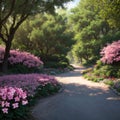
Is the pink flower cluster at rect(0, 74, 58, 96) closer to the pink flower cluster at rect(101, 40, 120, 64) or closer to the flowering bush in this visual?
the flowering bush

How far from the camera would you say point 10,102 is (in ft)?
23.3

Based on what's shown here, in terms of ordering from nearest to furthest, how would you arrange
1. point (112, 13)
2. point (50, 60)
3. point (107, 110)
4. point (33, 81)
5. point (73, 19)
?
1. point (107, 110)
2. point (33, 81)
3. point (112, 13)
4. point (50, 60)
5. point (73, 19)

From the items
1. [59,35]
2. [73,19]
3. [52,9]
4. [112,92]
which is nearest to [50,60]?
[59,35]

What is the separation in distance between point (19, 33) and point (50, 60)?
5.07m

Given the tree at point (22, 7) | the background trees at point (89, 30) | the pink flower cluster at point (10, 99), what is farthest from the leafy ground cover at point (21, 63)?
the background trees at point (89, 30)

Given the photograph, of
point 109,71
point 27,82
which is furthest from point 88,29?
point 27,82

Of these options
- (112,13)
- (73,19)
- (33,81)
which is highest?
(73,19)

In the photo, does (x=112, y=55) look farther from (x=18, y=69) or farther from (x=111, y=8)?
(x=18, y=69)

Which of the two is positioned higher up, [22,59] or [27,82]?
[22,59]

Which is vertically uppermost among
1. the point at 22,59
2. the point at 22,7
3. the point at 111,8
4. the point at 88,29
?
the point at 88,29

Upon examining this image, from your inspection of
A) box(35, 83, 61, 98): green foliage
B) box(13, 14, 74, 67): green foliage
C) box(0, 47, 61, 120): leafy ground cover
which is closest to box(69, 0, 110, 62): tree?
box(13, 14, 74, 67): green foliage

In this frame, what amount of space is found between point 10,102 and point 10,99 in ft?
0.37

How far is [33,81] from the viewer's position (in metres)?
11.9

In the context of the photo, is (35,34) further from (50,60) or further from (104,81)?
(104,81)
